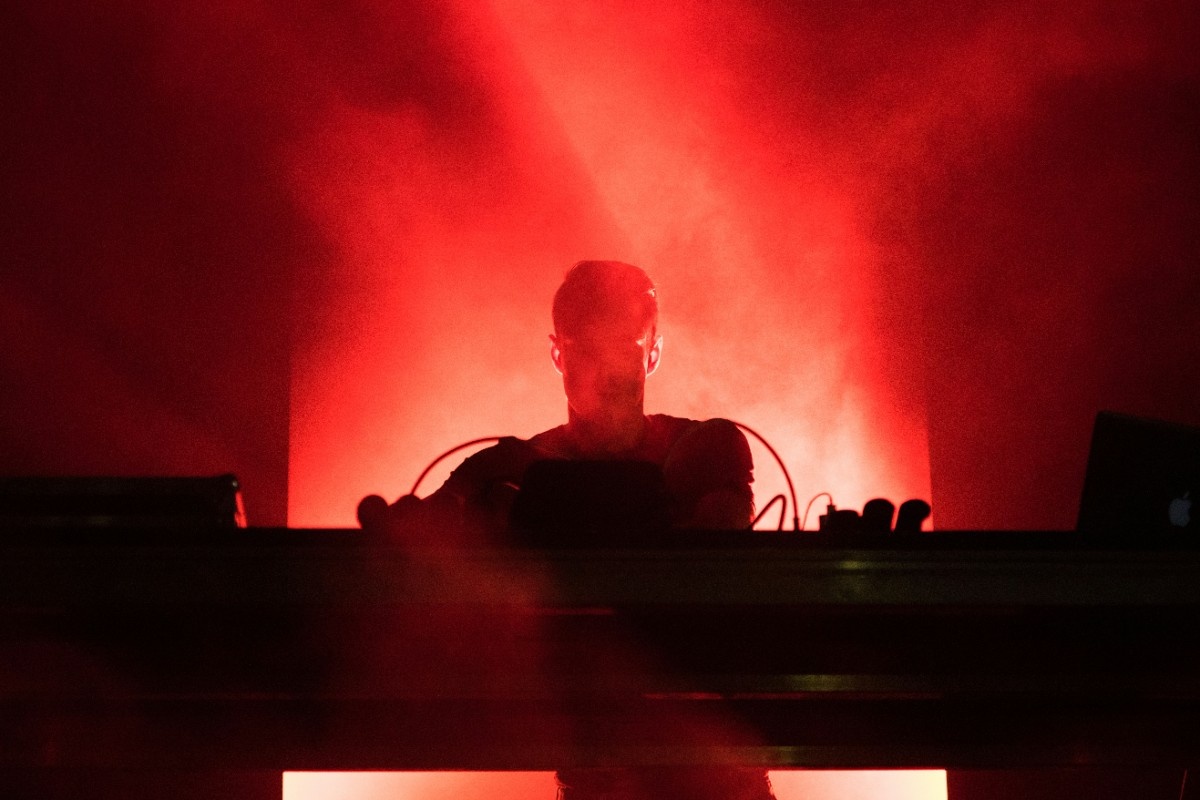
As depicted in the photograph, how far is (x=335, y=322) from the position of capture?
2.35 metres

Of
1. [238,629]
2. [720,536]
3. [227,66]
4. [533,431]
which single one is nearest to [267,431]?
[533,431]

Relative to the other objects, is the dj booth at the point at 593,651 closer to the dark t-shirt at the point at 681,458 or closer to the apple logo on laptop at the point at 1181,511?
the apple logo on laptop at the point at 1181,511

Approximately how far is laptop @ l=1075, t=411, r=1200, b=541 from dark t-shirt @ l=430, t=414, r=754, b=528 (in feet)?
1.29

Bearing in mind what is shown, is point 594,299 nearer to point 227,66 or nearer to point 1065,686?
point 1065,686

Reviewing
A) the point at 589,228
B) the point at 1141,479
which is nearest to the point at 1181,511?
the point at 1141,479

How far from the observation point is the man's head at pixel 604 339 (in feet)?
4.32

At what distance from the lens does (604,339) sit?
1.31m

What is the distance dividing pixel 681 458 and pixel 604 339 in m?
0.21

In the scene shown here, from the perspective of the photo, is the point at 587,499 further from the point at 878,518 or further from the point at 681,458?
the point at 681,458

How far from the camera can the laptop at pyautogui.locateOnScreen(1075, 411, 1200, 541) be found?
891 mm

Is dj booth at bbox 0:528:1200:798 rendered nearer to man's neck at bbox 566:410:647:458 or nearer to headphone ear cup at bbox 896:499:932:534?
headphone ear cup at bbox 896:499:932:534

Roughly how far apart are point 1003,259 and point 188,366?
1977 millimetres

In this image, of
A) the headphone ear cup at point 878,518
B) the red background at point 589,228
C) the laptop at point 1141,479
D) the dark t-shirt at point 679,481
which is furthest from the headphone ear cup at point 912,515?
the red background at point 589,228

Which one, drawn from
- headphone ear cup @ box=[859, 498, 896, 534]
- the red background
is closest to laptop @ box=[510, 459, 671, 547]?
headphone ear cup @ box=[859, 498, 896, 534]
